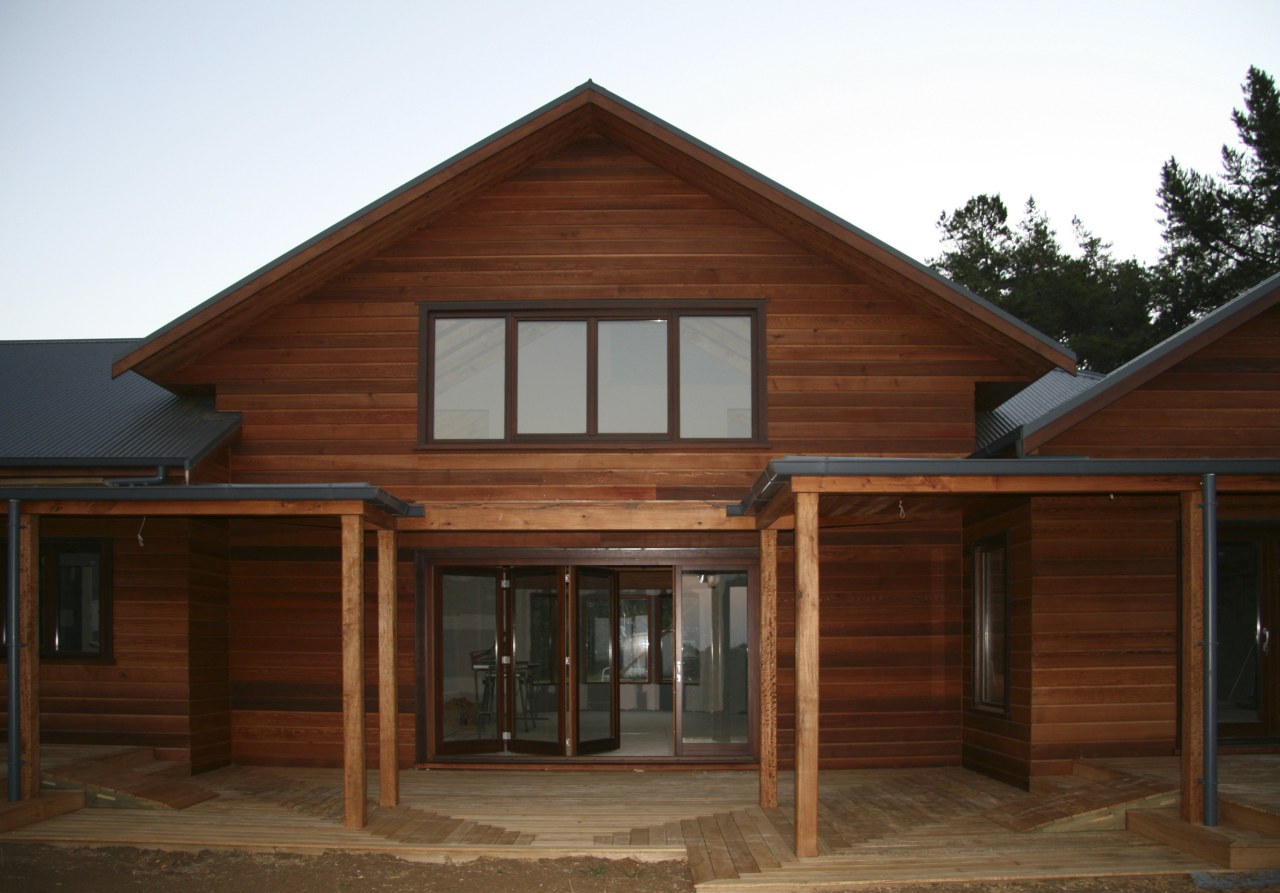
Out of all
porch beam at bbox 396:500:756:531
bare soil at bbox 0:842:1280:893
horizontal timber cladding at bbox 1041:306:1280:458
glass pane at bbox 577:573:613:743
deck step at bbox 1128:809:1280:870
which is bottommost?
bare soil at bbox 0:842:1280:893

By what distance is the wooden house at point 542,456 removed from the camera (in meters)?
11.3

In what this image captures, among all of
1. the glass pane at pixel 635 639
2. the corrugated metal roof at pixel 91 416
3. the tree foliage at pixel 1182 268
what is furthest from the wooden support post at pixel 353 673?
the tree foliage at pixel 1182 268

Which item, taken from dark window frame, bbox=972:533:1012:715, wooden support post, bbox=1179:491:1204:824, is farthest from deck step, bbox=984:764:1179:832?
dark window frame, bbox=972:533:1012:715

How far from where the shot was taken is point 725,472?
11.5 metres

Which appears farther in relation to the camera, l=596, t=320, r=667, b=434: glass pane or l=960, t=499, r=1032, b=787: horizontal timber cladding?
l=596, t=320, r=667, b=434: glass pane

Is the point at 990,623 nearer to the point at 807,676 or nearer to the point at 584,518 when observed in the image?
the point at 584,518

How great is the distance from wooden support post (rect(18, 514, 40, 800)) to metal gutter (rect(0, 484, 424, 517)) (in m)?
0.34

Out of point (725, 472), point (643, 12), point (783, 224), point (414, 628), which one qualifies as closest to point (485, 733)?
point (414, 628)

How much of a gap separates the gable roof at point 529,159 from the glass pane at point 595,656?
3846 mm

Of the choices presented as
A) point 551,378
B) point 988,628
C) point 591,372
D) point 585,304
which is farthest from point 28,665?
point 988,628

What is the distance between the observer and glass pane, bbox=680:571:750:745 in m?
12.0

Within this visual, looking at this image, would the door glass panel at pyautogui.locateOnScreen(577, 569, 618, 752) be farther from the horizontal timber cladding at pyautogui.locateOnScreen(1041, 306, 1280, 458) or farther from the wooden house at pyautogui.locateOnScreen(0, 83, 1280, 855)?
the horizontal timber cladding at pyautogui.locateOnScreen(1041, 306, 1280, 458)

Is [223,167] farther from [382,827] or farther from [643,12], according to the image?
[382,827]

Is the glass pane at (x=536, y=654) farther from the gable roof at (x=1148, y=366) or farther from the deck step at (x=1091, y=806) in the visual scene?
the gable roof at (x=1148, y=366)
